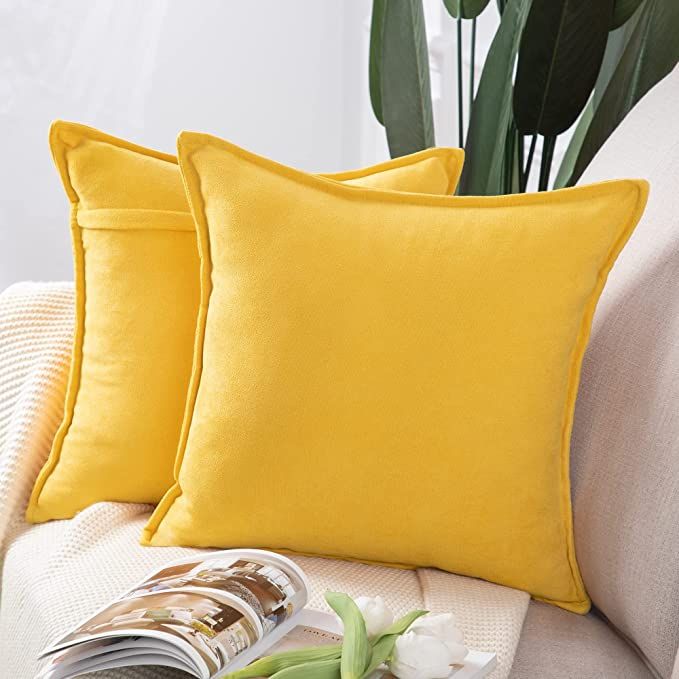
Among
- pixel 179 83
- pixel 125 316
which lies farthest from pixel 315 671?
pixel 179 83

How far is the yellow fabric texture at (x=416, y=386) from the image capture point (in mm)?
860

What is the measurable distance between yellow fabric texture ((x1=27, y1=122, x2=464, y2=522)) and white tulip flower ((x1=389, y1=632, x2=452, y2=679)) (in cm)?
52

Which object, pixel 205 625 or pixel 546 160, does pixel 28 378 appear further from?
pixel 546 160

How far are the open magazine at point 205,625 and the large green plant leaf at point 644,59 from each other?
987 mm

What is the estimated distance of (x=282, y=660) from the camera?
0.62 m

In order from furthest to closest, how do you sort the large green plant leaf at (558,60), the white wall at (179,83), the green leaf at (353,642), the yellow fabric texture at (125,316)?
the white wall at (179,83)
the large green plant leaf at (558,60)
the yellow fabric texture at (125,316)
the green leaf at (353,642)

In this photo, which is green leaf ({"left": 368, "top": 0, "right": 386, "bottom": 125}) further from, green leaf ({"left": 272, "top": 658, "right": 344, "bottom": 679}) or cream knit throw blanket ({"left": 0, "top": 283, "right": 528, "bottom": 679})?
green leaf ({"left": 272, "top": 658, "right": 344, "bottom": 679})

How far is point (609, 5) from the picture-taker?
1292mm

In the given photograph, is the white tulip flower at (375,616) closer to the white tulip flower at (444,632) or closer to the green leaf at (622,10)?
the white tulip flower at (444,632)

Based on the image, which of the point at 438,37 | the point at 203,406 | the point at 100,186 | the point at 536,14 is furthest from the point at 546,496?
the point at 438,37

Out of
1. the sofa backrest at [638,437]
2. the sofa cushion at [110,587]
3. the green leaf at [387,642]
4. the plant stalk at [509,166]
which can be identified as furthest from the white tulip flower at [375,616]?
the plant stalk at [509,166]

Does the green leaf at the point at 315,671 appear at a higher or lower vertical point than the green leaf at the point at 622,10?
lower

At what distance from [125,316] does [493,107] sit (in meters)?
0.79

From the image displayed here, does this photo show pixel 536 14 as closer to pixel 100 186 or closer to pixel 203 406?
pixel 100 186
